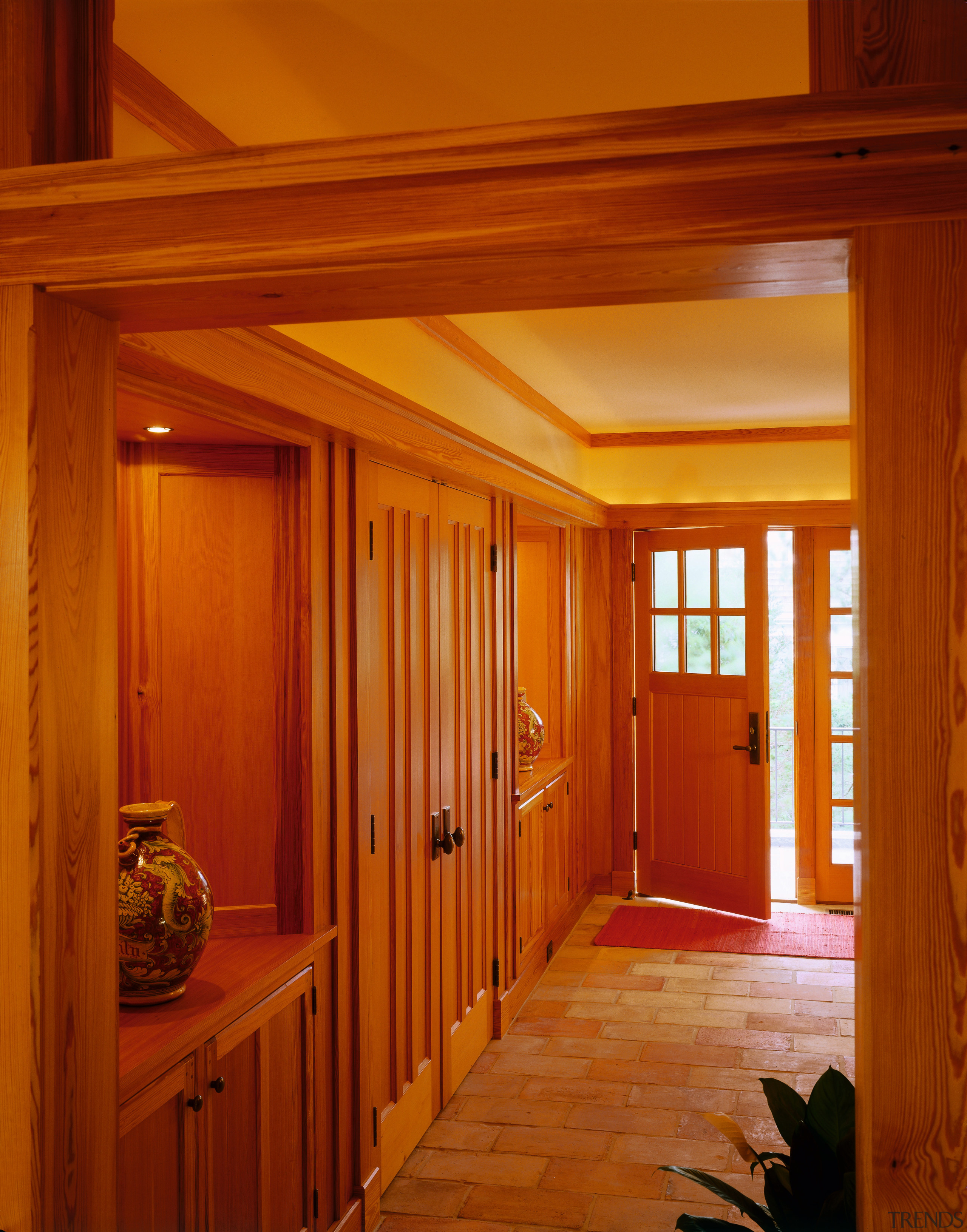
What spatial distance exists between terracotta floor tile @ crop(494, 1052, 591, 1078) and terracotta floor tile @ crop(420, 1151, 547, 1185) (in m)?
0.62

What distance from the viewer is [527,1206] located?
119 inches

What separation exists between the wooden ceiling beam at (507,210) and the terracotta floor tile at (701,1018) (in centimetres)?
386

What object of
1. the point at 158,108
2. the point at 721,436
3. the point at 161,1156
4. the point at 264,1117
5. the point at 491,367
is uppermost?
the point at 721,436

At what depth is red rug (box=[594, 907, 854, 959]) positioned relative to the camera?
5406 millimetres

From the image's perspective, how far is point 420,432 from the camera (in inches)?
122

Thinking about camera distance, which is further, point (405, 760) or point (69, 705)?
point (405, 760)

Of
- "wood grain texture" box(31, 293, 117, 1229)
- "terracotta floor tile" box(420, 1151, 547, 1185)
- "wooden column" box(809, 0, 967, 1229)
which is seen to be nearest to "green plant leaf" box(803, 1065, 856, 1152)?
"wooden column" box(809, 0, 967, 1229)

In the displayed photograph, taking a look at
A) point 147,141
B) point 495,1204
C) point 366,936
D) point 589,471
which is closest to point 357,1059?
point 366,936

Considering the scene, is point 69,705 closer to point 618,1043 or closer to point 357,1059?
point 357,1059

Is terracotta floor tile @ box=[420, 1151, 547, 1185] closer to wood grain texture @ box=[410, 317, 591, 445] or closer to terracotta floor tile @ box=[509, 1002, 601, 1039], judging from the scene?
terracotta floor tile @ box=[509, 1002, 601, 1039]

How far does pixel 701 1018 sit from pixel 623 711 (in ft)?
7.56

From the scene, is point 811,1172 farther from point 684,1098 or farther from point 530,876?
point 530,876

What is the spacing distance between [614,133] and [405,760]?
2.45m

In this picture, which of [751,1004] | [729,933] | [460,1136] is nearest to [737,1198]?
[460,1136]
